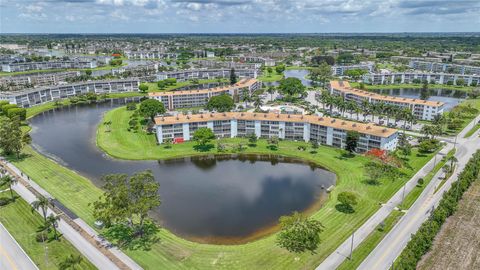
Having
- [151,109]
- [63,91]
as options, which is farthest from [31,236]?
[63,91]

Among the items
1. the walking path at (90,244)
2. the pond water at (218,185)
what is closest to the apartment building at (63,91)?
the pond water at (218,185)

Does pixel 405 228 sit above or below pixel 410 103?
below

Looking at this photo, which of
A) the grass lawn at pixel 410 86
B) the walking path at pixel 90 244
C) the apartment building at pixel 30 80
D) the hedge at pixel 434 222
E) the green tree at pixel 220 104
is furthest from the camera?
the grass lawn at pixel 410 86

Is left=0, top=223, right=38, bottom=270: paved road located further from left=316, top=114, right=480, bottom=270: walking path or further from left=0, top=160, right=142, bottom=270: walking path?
left=316, top=114, right=480, bottom=270: walking path

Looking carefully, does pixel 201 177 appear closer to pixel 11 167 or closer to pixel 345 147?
pixel 345 147

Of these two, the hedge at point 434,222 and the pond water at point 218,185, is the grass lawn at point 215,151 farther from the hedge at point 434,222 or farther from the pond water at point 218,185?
the hedge at point 434,222

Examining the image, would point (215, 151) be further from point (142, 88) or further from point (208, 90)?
point (142, 88)
